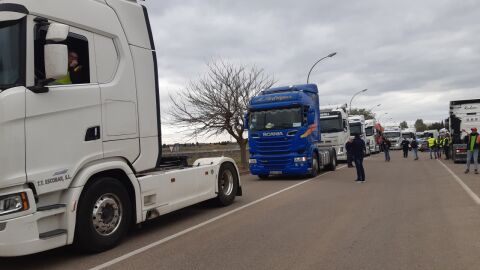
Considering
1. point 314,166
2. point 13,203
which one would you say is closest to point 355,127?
point 314,166

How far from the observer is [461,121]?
23.3 m

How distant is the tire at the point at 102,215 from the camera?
19.1 ft

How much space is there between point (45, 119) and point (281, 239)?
3.54 meters

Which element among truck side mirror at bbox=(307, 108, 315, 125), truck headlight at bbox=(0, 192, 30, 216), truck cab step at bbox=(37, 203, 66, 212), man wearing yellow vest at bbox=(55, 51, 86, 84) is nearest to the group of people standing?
truck side mirror at bbox=(307, 108, 315, 125)

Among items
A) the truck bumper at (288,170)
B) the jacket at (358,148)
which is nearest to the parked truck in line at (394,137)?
the truck bumper at (288,170)

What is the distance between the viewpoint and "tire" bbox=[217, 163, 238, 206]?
973 centimetres

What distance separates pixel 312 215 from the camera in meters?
8.49

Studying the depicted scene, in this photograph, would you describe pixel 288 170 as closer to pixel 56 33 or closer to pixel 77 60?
pixel 77 60

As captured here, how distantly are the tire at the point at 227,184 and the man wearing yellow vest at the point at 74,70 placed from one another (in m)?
4.33

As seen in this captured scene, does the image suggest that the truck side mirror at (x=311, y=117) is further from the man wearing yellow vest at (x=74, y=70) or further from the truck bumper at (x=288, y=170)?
the man wearing yellow vest at (x=74, y=70)

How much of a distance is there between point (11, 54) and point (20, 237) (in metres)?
2.04

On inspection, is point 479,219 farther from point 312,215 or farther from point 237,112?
point 237,112

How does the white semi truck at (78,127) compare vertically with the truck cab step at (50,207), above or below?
above

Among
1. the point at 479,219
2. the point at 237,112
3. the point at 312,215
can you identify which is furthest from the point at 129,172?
the point at 237,112
